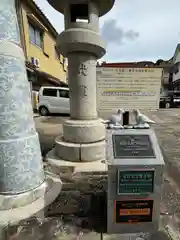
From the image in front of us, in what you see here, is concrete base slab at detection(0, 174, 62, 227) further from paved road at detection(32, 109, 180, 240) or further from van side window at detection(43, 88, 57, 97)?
van side window at detection(43, 88, 57, 97)

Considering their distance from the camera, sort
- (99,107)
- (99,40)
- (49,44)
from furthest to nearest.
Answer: (49,44) < (99,40) < (99,107)

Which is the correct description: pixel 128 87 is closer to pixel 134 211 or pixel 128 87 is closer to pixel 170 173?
pixel 134 211

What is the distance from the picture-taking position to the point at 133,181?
1.64m

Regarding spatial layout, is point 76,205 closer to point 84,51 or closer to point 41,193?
point 41,193

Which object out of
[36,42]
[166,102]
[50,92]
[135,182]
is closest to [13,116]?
[135,182]

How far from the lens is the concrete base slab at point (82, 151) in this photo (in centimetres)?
330

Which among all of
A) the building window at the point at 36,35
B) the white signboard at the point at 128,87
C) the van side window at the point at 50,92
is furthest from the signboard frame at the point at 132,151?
the building window at the point at 36,35

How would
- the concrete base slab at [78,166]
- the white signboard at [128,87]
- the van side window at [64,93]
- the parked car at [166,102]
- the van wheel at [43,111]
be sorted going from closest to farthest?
the white signboard at [128,87] < the concrete base slab at [78,166] < the van side window at [64,93] < the van wheel at [43,111] < the parked car at [166,102]

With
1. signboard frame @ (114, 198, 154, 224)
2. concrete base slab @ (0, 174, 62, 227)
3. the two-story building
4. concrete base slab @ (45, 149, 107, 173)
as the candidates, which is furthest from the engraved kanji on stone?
the two-story building

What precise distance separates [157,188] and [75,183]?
4.52ft

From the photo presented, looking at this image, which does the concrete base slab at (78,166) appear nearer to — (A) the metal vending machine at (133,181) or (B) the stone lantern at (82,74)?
(B) the stone lantern at (82,74)

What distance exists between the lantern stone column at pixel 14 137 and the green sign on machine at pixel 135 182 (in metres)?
1.05

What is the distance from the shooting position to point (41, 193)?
2.28m

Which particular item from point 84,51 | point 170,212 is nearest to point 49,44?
point 84,51
